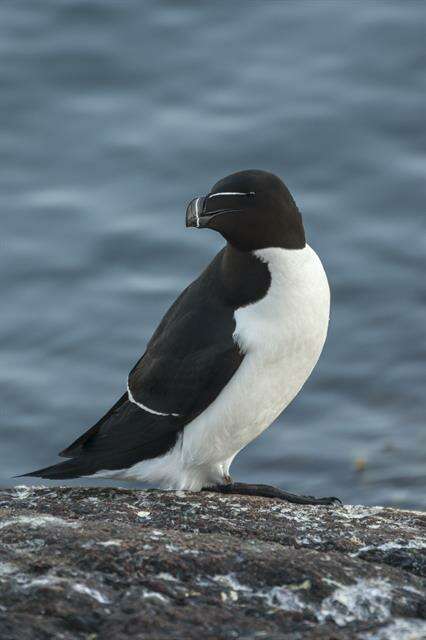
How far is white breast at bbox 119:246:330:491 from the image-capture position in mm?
5691

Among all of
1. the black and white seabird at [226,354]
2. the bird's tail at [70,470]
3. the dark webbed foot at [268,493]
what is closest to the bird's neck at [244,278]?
the black and white seabird at [226,354]

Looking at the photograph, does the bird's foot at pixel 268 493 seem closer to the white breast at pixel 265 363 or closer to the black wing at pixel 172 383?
the white breast at pixel 265 363

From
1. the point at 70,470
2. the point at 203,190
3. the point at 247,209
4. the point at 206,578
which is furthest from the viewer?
the point at 203,190

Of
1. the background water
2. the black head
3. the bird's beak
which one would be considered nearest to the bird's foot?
the black head

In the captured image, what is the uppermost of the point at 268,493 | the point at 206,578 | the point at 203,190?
the point at 203,190

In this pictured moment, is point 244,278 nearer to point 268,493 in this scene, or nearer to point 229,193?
point 229,193

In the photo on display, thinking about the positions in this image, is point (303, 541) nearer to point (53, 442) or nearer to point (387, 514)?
point (387, 514)

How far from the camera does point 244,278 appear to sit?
5754mm

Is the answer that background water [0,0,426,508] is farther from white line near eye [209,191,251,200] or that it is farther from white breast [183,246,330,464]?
white line near eye [209,191,251,200]

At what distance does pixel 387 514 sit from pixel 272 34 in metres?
9.35

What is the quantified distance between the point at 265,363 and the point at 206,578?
1820mm

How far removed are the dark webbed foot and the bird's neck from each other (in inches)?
31.2

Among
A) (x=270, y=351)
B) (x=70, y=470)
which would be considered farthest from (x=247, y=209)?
(x=70, y=470)

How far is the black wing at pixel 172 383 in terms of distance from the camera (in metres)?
5.78
